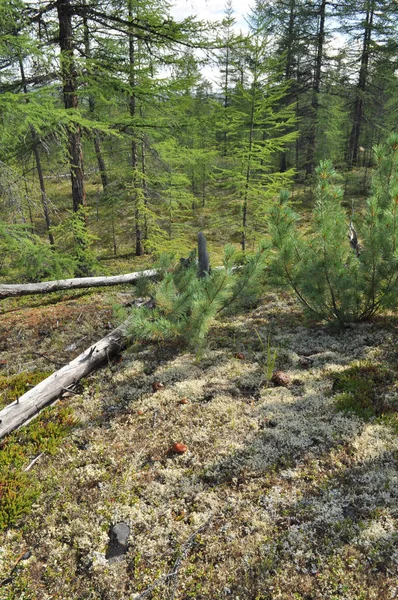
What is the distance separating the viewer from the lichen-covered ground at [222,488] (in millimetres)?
2502

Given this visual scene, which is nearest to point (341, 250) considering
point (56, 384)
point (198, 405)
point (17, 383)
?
point (198, 405)

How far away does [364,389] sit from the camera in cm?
421

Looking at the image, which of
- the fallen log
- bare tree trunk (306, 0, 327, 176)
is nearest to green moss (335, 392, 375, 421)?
the fallen log

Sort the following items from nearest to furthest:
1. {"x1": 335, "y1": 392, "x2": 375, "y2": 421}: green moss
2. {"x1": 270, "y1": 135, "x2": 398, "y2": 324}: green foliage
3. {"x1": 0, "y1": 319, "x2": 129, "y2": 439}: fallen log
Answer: {"x1": 335, "y1": 392, "x2": 375, "y2": 421}: green moss → {"x1": 0, "y1": 319, "x2": 129, "y2": 439}: fallen log → {"x1": 270, "y1": 135, "x2": 398, "y2": 324}: green foliage

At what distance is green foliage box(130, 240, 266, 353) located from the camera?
4.80 metres

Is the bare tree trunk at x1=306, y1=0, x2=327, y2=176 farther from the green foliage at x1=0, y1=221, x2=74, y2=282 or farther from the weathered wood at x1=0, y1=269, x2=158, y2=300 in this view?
the green foliage at x1=0, y1=221, x2=74, y2=282

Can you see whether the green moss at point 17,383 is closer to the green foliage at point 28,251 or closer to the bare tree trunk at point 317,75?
the green foliage at point 28,251

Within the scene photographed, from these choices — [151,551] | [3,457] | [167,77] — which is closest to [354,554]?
[151,551]

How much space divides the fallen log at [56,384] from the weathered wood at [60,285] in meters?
1.55

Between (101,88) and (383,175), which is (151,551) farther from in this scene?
(101,88)

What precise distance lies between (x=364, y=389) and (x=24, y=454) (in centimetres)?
437

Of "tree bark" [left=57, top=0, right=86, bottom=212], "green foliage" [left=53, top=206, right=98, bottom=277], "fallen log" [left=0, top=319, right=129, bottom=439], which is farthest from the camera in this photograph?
"green foliage" [left=53, top=206, right=98, bottom=277]

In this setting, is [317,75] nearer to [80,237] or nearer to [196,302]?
[80,237]

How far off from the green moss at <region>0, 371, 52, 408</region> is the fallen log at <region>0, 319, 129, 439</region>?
18.7 inches
